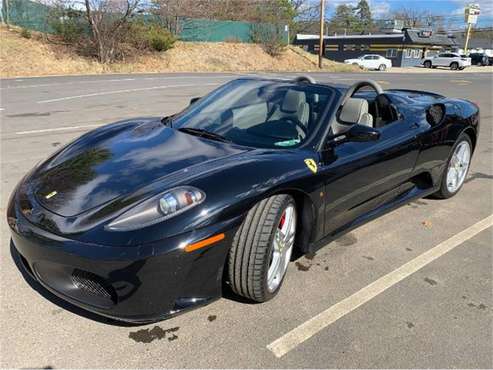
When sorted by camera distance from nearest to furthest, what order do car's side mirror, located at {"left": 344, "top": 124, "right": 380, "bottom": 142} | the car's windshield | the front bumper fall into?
the front bumper
car's side mirror, located at {"left": 344, "top": 124, "right": 380, "bottom": 142}
the car's windshield

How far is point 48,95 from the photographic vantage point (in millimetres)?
12297

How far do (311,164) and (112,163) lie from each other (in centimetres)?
127

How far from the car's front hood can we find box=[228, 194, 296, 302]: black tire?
1.57ft

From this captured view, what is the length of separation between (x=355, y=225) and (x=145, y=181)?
1677 millimetres

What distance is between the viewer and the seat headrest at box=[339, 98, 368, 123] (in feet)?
11.2

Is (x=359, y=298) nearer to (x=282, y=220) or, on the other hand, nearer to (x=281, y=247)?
(x=281, y=247)

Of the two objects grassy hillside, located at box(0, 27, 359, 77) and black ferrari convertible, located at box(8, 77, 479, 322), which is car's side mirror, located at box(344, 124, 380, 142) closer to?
black ferrari convertible, located at box(8, 77, 479, 322)

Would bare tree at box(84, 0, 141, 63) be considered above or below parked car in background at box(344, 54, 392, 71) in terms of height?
above

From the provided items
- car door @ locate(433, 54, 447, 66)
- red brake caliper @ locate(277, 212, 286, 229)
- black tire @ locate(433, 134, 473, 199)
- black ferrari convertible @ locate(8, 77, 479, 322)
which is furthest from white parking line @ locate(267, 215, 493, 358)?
car door @ locate(433, 54, 447, 66)

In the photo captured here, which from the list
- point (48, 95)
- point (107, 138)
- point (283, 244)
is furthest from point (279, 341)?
point (48, 95)

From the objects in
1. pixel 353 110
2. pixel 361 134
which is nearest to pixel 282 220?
pixel 361 134

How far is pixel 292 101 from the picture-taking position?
334cm

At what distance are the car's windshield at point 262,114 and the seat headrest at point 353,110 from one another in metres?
0.20

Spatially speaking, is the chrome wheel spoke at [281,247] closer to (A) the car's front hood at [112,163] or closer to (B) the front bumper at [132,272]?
(B) the front bumper at [132,272]
